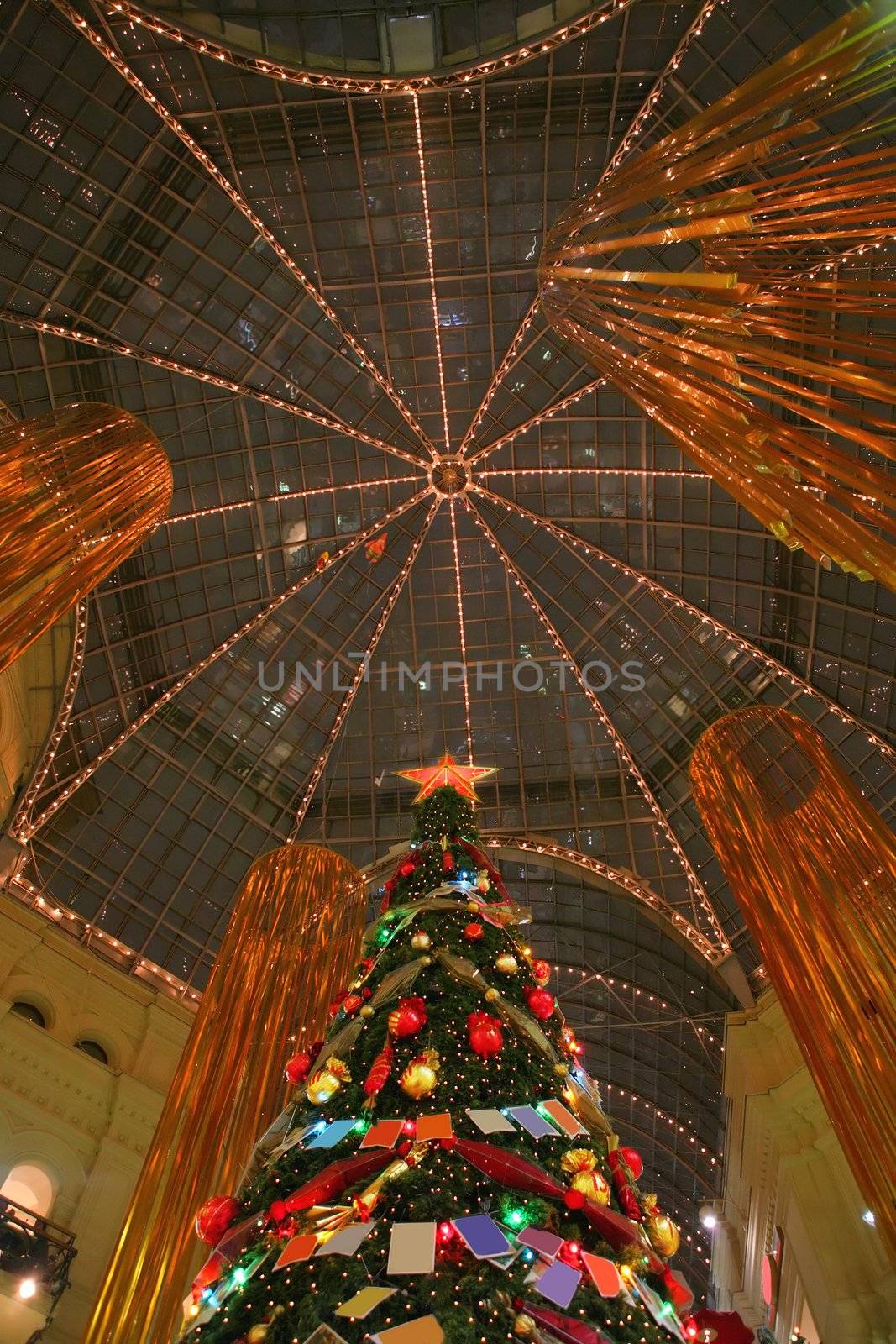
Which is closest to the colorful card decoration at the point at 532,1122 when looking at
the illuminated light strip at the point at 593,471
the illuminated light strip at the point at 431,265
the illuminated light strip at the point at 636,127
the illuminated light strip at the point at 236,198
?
the illuminated light strip at the point at 636,127

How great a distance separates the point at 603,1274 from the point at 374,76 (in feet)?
52.9

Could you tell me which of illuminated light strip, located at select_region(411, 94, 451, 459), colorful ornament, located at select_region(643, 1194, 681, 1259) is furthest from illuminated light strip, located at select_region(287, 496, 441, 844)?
colorful ornament, located at select_region(643, 1194, 681, 1259)

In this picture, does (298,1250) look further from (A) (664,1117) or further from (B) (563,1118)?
(A) (664,1117)

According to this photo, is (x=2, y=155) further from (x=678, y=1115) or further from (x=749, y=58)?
(x=678, y=1115)

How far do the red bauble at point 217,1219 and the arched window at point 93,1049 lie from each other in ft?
50.7

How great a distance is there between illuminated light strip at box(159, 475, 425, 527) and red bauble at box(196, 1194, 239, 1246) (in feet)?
58.4

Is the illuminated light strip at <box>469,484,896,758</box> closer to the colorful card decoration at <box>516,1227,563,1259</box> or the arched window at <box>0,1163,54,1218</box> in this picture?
the colorful card decoration at <box>516,1227,563,1259</box>

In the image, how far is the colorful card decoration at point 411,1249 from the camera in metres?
4.48

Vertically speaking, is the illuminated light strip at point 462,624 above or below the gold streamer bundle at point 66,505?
above

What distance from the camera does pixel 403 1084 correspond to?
571cm

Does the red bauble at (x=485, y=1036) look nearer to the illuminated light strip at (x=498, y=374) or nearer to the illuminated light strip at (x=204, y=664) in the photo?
the illuminated light strip at (x=204, y=664)

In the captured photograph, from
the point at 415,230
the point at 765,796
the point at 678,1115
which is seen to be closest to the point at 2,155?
the point at 415,230

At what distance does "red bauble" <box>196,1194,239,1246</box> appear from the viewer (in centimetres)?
560

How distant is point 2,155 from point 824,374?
671 inches
